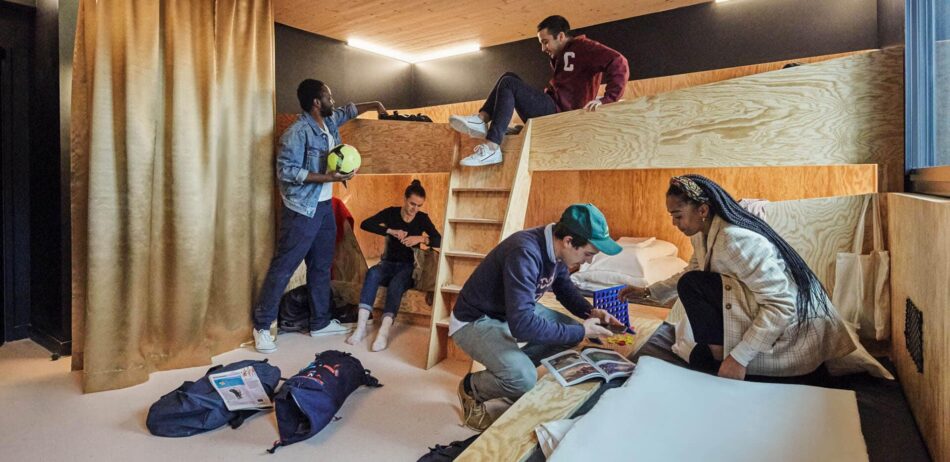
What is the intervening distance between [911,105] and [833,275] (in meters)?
0.80

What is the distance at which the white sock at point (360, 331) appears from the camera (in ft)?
11.8

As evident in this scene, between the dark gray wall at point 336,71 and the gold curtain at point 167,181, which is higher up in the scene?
the dark gray wall at point 336,71

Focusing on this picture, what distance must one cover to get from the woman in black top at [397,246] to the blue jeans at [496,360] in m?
1.36

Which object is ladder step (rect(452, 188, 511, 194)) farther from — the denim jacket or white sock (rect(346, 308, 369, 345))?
white sock (rect(346, 308, 369, 345))

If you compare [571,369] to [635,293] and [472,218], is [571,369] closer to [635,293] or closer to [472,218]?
[635,293]

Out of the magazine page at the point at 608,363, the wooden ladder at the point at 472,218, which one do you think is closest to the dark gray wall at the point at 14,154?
the wooden ladder at the point at 472,218

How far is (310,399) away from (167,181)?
176 cm

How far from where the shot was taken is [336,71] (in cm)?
578

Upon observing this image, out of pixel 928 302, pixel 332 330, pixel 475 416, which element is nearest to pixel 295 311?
pixel 332 330

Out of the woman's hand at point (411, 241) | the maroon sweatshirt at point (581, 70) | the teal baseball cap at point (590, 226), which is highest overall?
the maroon sweatshirt at point (581, 70)

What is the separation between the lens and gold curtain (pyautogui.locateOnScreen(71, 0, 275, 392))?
291cm

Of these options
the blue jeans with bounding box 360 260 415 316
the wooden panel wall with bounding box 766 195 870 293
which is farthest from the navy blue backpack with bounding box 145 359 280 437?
the wooden panel wall with bounding box 766 195 870 293

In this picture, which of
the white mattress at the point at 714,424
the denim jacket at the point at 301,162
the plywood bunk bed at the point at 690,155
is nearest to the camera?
the white mattress at the point at 714,424

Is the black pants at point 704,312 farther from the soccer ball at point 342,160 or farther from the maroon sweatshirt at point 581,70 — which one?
the soccer ball at point 342,160
